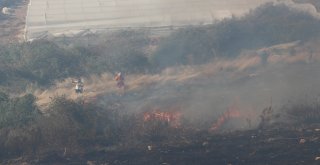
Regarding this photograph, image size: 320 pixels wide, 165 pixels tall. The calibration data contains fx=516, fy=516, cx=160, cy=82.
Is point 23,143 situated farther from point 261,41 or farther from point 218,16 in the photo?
point 218,16

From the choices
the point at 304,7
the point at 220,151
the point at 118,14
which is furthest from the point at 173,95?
the point at 118,14

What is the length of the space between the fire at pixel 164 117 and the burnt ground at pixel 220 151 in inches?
64.3

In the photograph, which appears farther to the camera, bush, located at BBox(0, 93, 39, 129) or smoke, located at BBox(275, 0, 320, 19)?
smoke, located at BBox(275, 0, 320, 19)

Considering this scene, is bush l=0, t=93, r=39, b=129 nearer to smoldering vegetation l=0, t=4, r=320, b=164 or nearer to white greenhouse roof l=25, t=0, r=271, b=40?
smoldering vegetation l=0, t=4, r=320, b=164

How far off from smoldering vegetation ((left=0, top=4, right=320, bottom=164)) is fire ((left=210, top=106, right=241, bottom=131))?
45 millimetres

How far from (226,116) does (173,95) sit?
4347 millimetres

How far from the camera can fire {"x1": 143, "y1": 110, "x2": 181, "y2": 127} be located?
2269cm

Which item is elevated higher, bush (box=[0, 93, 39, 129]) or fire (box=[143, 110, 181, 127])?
bush (box=[0, 93, 39, 129])

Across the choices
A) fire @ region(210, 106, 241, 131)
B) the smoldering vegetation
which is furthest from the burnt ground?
fire @ region(210, 106, 241, 131)

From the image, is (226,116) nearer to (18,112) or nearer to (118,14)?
(18,112)

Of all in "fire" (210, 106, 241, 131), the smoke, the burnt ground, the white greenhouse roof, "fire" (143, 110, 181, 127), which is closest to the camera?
the burnt ground

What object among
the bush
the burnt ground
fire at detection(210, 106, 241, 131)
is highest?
the bush

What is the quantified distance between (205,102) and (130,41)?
14761mm

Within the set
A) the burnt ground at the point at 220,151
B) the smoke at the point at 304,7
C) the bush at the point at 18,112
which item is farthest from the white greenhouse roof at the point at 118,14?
the burnt ground at the point at 220,151
